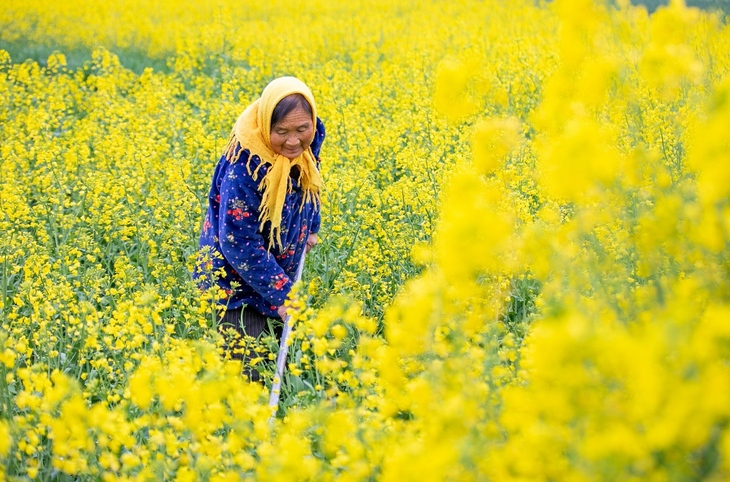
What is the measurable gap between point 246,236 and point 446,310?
169 cm

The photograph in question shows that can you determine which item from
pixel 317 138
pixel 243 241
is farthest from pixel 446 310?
pixel 317 138

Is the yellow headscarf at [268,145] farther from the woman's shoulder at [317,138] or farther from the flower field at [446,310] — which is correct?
the flower field at [446,310]

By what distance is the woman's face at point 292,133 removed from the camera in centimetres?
347

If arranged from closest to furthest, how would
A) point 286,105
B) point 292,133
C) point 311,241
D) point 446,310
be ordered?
point 446,310
point 286,105
point 292,133
point 311,241

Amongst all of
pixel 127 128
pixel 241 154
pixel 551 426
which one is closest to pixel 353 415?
pixel 551 426

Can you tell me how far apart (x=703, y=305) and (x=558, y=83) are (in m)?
0.94

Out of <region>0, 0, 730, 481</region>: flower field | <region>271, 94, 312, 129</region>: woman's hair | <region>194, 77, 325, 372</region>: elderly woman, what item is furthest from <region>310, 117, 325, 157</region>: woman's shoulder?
<region>0, 0, 730, 481</region>: flower field

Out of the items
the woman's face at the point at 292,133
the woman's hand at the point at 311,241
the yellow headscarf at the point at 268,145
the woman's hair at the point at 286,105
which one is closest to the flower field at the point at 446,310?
the woman's hand at the point at 311,241

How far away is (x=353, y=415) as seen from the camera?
2146 mm

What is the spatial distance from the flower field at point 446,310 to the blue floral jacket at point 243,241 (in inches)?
7.4

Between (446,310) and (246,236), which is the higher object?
(246,236)

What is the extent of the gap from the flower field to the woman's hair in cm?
77

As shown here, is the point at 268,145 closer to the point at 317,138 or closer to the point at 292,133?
the point at 292,133

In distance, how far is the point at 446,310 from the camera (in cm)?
199
